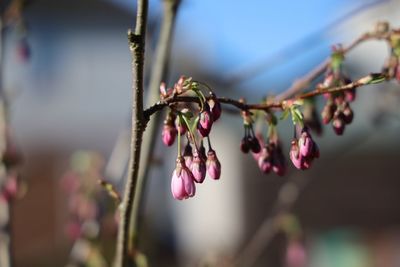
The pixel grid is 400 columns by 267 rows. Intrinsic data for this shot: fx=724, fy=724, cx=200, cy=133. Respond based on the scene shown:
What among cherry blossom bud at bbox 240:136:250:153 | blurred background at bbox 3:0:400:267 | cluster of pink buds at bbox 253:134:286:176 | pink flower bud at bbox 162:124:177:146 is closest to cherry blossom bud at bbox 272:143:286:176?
cluster of pink buds at bbox 253:134:286:176

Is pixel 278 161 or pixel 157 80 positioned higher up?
pixel 157 80

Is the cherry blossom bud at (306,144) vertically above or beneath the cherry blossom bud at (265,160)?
above

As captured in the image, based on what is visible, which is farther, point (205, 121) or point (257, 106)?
point (257, 106)

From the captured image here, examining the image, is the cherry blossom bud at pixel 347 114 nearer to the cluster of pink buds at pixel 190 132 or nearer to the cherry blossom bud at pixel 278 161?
the cherry blossom bud at pixel 278 161

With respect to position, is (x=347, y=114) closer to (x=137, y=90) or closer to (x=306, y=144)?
(x=306, y=144)

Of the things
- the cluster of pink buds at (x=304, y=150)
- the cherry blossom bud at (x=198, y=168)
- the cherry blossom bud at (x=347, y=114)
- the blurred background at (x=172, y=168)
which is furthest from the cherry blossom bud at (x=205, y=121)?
the blurred background at (x=172, y=168)

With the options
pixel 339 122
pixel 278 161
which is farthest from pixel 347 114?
pixel 278 161

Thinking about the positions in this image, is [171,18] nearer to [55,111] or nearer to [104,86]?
[55,111]
